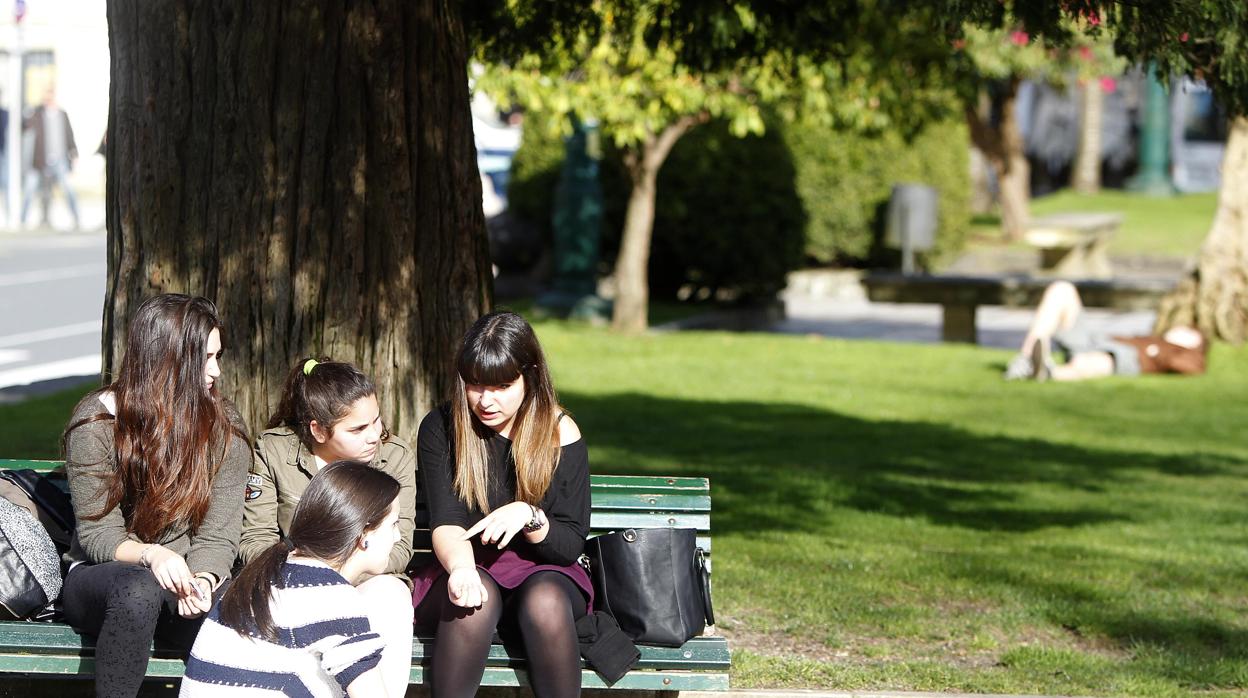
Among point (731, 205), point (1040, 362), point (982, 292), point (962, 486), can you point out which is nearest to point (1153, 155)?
point (731, 205)

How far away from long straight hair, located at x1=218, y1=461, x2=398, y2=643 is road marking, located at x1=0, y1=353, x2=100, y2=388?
835 cm

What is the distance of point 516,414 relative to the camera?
4.28m

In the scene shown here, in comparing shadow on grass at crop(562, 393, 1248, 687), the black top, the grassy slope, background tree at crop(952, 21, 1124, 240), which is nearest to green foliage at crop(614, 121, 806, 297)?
background tree at crop(952, 21, 1124, 240)

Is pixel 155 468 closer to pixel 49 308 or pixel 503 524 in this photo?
pixel 503 524

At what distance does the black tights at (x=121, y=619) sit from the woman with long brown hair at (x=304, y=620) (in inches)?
19.1

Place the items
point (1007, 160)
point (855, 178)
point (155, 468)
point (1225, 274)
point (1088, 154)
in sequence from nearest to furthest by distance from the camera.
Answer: point (155, 468) < point (1225, 274) < point (855, 178) < point (1007, 160) < point (1088, 154)

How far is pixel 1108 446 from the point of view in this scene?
9969mm

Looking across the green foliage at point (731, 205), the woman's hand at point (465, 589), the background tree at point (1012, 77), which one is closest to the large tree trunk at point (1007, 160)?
the background tree at point (1012, 77)

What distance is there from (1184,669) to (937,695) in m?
1.04

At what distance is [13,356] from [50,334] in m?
1.25

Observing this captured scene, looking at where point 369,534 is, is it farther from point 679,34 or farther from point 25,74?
point 25,74

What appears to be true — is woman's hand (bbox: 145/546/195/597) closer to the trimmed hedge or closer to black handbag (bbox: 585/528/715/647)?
black handbag (bbox: 585/528/715/647)

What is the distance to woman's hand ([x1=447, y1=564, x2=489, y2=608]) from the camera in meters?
4.02

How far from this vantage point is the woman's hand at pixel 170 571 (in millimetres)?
3961
